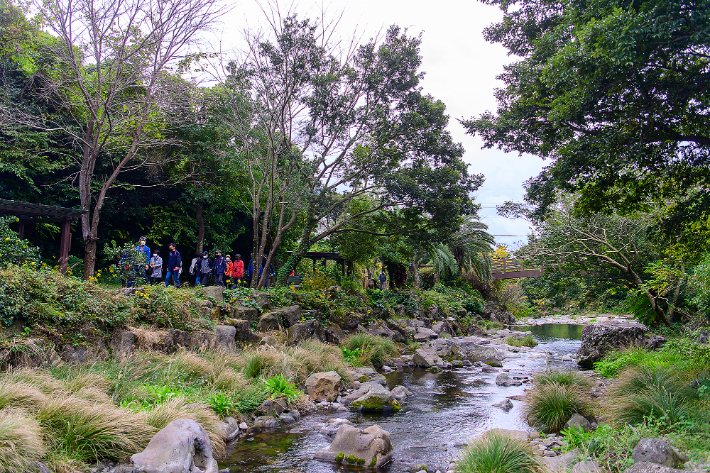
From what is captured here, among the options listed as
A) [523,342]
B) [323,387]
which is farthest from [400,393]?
[523,342]

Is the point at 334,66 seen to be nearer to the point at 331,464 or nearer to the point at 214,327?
the point at 214,327

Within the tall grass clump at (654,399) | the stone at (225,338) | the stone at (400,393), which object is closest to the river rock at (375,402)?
the stone at (400,393)

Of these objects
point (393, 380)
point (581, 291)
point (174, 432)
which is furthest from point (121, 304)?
point (581, 291)

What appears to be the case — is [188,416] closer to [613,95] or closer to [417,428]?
[417,428]

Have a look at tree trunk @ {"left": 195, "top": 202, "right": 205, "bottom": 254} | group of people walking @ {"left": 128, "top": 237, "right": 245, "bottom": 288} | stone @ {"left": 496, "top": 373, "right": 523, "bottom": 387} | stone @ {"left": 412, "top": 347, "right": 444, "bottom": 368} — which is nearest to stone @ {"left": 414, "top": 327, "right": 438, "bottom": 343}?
stone @ {"left": 412, "top": 347, "right": 444, "bottom": 368}

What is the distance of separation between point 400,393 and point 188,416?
531cm

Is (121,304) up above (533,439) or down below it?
above

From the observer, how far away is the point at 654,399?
19.3 feet

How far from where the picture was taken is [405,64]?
16469 millimetres

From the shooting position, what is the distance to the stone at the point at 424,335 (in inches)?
766

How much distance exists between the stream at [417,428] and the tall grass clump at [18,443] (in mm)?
2224

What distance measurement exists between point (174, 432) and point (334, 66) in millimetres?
13962

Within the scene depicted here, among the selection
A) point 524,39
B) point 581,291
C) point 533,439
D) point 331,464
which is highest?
point 524,39

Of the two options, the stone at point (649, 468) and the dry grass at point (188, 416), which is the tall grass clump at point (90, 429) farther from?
the stone at point (649, 468)
